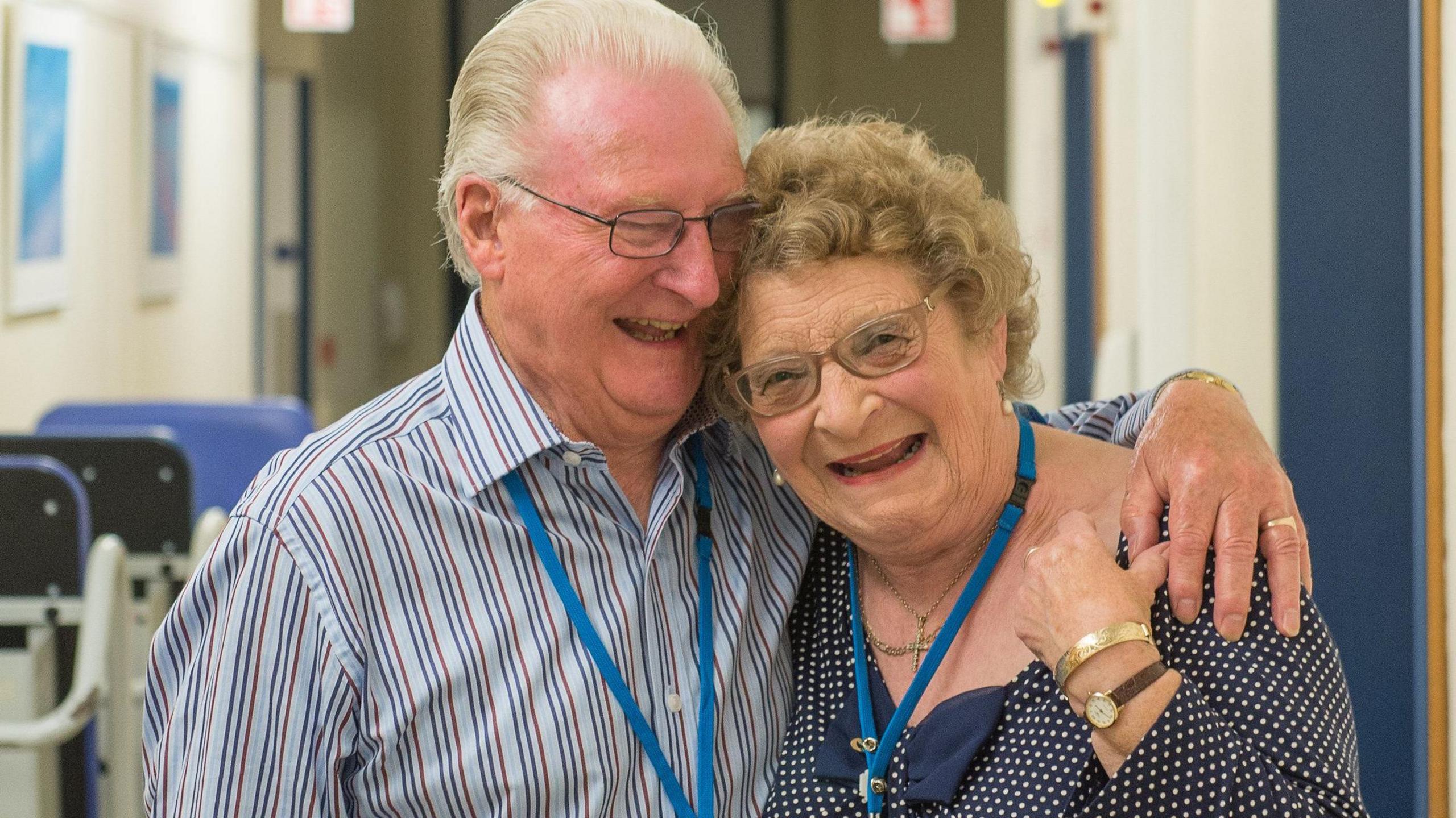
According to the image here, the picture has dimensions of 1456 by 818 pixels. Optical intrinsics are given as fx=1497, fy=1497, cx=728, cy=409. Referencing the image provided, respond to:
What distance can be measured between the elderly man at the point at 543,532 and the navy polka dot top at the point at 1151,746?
42 millimetres


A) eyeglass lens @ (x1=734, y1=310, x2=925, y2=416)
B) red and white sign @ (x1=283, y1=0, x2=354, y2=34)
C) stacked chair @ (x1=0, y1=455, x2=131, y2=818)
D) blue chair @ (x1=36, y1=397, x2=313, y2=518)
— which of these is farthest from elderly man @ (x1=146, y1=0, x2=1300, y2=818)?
red and white sign @ (x1=283, y1=0, x2=354, y2=34)

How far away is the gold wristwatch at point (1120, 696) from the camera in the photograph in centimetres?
130

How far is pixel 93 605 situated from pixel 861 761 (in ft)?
5.96

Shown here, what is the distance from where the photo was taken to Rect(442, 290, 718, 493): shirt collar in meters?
1.48

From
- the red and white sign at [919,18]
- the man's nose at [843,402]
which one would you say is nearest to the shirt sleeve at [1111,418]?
the man's nose at [843,402]

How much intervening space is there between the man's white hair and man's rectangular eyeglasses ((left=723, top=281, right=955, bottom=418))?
0.29 m

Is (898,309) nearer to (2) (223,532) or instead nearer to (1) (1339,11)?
(2) (223,532)

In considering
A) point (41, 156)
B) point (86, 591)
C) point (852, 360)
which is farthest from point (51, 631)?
point (41, 156)

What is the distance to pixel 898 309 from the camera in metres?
1.51

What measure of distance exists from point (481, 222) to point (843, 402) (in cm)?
42

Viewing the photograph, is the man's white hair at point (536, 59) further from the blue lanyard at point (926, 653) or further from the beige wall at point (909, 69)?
the beige wall at point (909, 69)

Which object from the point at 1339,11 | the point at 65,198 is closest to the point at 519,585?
the point at 1339,11

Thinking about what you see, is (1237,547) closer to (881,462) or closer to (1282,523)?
(1282,523)

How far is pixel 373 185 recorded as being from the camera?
10.8 meters
